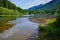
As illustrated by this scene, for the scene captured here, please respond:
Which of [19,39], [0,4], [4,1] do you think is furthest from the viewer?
[4,1]

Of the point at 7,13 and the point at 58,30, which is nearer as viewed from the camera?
the point at 58,30

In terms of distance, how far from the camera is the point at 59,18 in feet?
39.5

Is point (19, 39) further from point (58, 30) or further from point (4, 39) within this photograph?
point (58, 30)

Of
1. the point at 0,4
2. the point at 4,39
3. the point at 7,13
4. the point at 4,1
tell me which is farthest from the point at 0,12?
the point at 4,39

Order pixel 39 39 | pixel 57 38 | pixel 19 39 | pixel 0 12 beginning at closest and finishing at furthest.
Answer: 1. pixel 57 38
2. pixel 39 39
3. pixel 19 39
4. pixel 0 12

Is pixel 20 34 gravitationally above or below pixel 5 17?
above

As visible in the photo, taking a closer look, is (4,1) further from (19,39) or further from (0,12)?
(19,39)

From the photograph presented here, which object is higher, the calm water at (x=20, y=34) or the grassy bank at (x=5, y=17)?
the calm water at (x=20, y=34)

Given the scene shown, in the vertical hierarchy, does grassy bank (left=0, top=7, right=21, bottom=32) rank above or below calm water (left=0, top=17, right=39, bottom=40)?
below

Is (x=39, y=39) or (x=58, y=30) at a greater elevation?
(x=58, y=30)

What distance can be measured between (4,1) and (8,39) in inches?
3728

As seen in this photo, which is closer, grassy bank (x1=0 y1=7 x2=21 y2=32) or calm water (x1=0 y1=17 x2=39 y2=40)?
calm water (x1=0 y1=17 x2=39 y2=40)

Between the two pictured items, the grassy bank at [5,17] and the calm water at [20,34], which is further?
the grassy bank at [5,17]

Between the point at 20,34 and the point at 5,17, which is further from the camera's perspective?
the point at 5,17
